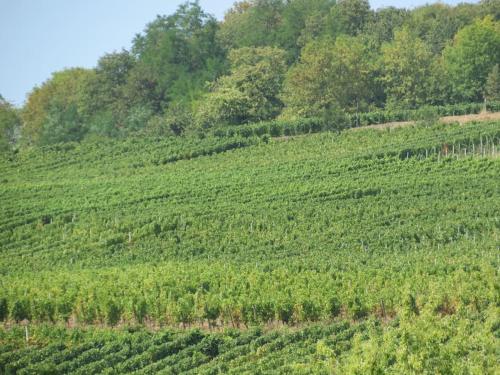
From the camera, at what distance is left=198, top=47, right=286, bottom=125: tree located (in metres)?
83.1

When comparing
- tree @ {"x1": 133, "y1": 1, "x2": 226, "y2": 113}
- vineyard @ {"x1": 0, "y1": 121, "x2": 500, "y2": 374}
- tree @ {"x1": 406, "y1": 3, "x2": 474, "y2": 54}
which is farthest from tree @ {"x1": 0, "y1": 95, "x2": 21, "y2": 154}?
tree @ {"x1": 406, "y1": 3, "x2": 474, "y2": 54}

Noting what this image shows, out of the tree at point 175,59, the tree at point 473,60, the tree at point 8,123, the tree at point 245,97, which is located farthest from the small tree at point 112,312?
the tree at point 8,123

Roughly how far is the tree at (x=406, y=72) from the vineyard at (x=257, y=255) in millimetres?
12308

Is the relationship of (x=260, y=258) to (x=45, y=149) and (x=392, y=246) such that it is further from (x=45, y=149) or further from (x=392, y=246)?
(x=45, y=149)

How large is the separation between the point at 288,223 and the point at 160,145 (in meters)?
26.6

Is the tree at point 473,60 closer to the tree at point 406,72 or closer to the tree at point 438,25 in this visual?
the tree at point 406,72

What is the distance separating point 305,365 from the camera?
95.6 feet

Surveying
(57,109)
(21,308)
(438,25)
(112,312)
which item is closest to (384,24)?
(438,25)

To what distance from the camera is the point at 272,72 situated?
89.7 m

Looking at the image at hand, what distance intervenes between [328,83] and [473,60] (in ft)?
39.3

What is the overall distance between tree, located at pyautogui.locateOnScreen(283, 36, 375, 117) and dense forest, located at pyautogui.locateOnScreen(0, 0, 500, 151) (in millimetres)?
98

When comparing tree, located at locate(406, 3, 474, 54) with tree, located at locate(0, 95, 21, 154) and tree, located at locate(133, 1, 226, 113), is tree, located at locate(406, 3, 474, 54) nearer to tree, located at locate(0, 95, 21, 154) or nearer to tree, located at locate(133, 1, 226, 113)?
tree, located at locate(133, 1, 226, 113)

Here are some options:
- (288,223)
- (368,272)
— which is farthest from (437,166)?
(368,272)

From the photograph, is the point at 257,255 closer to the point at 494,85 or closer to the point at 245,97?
the point at 245,97
